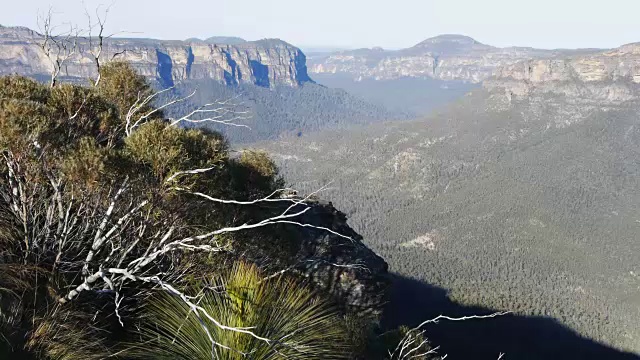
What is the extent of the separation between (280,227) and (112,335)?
8490 mm

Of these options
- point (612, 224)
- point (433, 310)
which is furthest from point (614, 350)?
point (612, 224)

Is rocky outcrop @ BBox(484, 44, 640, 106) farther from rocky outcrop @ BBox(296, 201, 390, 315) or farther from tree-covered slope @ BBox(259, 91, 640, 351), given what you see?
rocky outcrop @ BBox(296, 201, 390, 315)

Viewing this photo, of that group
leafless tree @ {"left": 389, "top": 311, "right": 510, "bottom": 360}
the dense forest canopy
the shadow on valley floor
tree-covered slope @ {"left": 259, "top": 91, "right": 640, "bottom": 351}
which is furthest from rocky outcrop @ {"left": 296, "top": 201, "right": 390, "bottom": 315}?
tree-covered slope @ {"left": 259, "top": 91, "right": 640, "bottom": 351}

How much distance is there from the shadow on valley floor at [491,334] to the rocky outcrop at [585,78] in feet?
309

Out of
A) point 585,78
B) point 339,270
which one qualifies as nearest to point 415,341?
point 339,270

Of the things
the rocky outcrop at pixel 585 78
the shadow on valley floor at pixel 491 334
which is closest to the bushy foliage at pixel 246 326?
the shadow on valley floor at pixel 491 334

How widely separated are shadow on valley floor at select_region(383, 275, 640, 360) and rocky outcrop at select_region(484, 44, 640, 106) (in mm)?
94144

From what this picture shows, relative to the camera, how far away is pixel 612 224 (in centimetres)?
7850

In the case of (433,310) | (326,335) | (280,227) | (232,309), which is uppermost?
(232,309)

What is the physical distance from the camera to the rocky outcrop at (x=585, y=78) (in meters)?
122

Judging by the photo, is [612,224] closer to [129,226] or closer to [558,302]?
[558,302]

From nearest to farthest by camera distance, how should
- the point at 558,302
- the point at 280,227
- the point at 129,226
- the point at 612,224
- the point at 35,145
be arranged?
the point at 35,145
the point at 129,226
the point at 280,227
the point at 558,302
the point at 612,224

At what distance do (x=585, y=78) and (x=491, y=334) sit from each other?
11021cm

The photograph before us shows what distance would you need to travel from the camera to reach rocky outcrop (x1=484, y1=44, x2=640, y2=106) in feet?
399
